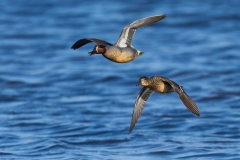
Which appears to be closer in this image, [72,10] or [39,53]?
[39,53]

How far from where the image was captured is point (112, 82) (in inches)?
611

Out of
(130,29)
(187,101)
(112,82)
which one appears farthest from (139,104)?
(112,82)

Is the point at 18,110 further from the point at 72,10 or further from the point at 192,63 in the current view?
the point at 72,10

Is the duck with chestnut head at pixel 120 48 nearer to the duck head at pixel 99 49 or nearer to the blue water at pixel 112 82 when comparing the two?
the duck head at pixel 99 49

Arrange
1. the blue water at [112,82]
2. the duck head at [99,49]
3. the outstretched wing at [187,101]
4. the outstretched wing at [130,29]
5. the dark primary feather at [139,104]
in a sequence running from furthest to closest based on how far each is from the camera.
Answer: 1. the blue water at [112,82]
2. the dark primary feather at [139,104]
3. the outstretched wing at [130,29]
4. the duck head at [99,49]
5. the outstretched wing at [187,101]

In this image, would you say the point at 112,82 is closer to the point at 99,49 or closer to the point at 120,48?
the point at 120,48

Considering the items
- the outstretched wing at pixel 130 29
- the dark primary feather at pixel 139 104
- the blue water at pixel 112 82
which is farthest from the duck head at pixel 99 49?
the blue water at pixel 112 82

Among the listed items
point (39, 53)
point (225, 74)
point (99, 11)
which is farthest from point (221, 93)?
point (99, 11)

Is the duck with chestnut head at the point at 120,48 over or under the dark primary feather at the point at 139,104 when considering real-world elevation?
over

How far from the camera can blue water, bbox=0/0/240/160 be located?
34.5ft

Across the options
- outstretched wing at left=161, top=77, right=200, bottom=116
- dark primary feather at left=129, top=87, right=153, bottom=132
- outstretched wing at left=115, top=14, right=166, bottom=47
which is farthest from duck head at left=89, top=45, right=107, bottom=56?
dark primary feather at left=129, top=87, right=153, bottom=132

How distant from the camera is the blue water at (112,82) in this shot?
10.5 metres

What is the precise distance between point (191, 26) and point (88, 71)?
18.7 ft

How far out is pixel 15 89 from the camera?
48.6ft
